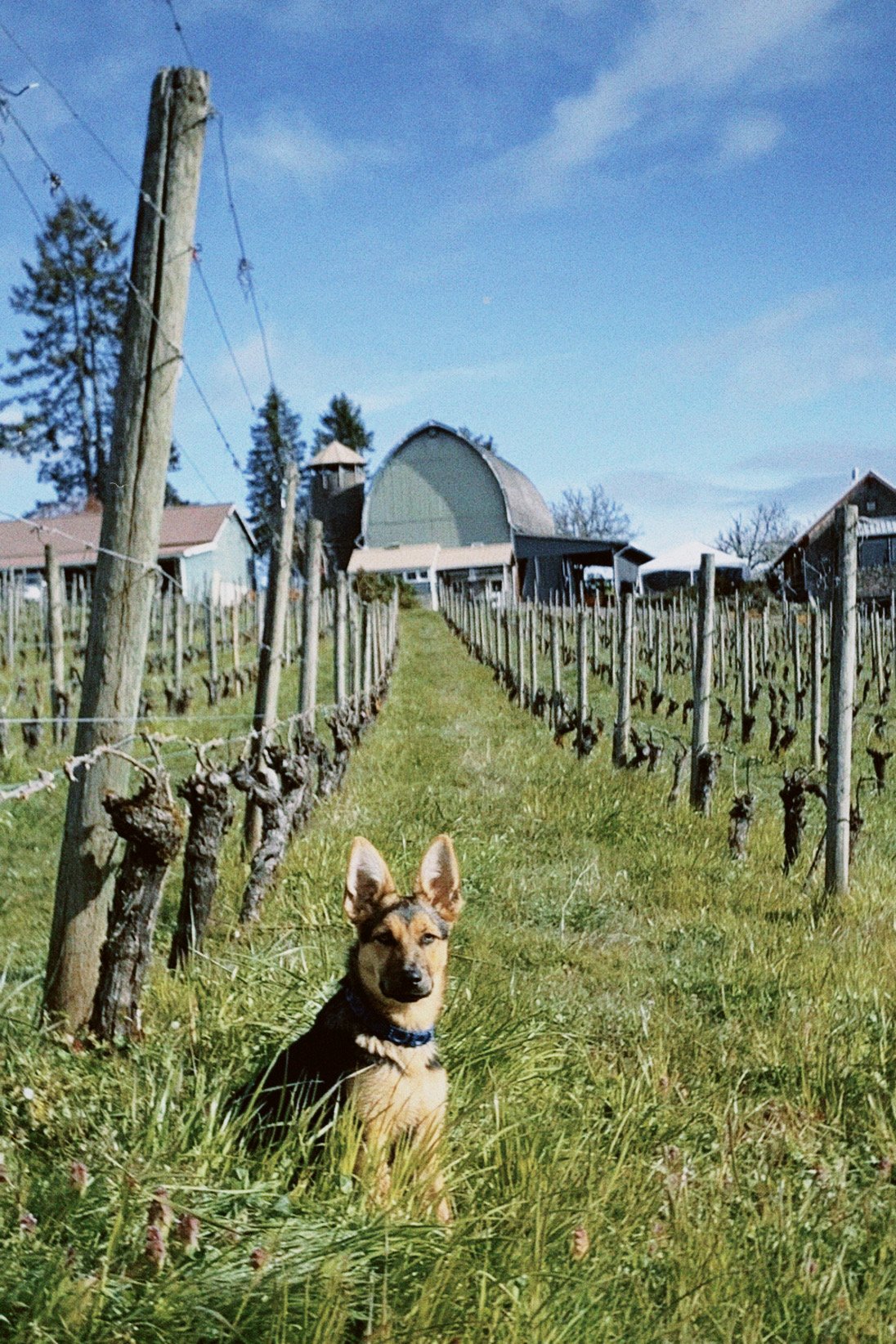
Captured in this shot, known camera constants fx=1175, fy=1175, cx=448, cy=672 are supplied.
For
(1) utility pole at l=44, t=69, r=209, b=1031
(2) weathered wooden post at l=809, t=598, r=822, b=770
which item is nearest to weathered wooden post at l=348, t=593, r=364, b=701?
(2) weathered wooden post at l=809, t=598, r=822, b=770

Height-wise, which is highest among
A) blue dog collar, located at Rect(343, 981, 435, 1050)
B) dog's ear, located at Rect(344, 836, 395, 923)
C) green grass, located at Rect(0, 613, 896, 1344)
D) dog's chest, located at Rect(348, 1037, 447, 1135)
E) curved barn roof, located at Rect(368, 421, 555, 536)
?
curved barn roof, located at Rect(368, 421, 555, 536)

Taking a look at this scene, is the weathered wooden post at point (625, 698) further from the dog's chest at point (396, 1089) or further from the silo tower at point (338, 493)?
the silo tower at point (338, 493)

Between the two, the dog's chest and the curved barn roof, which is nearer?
the dog's chest

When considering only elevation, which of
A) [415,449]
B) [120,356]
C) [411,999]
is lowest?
[411,999]

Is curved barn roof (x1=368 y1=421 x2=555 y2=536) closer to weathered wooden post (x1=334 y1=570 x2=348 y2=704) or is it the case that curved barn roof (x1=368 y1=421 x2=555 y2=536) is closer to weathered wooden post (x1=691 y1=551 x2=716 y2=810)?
weathered wooden post (x1=334 y1=570 x2=348 y2=704)

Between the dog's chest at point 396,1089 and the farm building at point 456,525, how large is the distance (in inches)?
2245

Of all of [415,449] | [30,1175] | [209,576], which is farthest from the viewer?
[415,449]

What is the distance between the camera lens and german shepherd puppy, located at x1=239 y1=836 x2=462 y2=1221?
331cm

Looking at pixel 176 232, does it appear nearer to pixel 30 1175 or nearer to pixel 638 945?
pixel 30 1175

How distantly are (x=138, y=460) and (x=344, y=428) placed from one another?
285ft

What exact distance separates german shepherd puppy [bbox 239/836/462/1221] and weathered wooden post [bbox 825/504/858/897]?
178 inches

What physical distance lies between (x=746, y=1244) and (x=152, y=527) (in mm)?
3349

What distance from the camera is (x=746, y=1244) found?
3363mm

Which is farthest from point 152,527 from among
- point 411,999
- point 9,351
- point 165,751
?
point 9,351
